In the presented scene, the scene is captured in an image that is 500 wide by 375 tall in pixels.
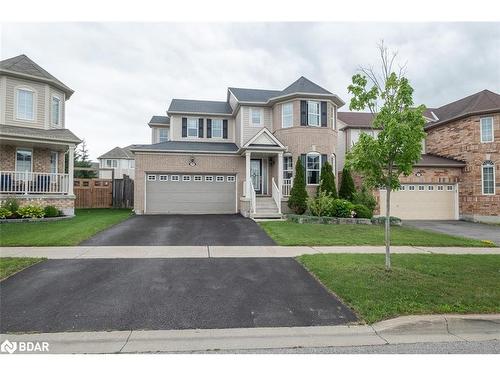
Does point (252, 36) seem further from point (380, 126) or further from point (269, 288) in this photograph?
point (269, 288)

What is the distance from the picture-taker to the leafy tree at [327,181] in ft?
51.4

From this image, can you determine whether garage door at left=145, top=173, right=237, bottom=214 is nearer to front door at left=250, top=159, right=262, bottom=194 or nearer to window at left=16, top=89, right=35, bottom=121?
front door at left=250, top=159, right=262, bottom=194

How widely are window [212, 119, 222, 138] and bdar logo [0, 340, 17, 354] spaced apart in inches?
699

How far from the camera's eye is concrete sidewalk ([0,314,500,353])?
11.5ft

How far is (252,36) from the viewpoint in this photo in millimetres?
8781

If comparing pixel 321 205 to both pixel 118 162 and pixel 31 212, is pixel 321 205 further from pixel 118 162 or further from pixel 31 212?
pixel 118 162

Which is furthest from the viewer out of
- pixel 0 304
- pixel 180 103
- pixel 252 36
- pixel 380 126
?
pixel 180 103

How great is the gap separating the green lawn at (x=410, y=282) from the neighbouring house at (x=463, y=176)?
11099mm

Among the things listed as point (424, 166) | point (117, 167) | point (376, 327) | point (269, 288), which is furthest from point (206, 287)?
point (117, 167)

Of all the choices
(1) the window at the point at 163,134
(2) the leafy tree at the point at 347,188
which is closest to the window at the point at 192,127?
(1) the window at the point at 163,134

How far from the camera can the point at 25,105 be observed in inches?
612

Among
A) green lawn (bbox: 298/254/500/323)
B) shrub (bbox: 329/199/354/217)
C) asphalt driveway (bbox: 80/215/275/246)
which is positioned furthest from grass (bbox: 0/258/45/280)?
shrub (bbox: 329/199/354/217)

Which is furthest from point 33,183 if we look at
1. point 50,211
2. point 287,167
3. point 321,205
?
point 321,205

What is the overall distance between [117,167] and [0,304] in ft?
144
